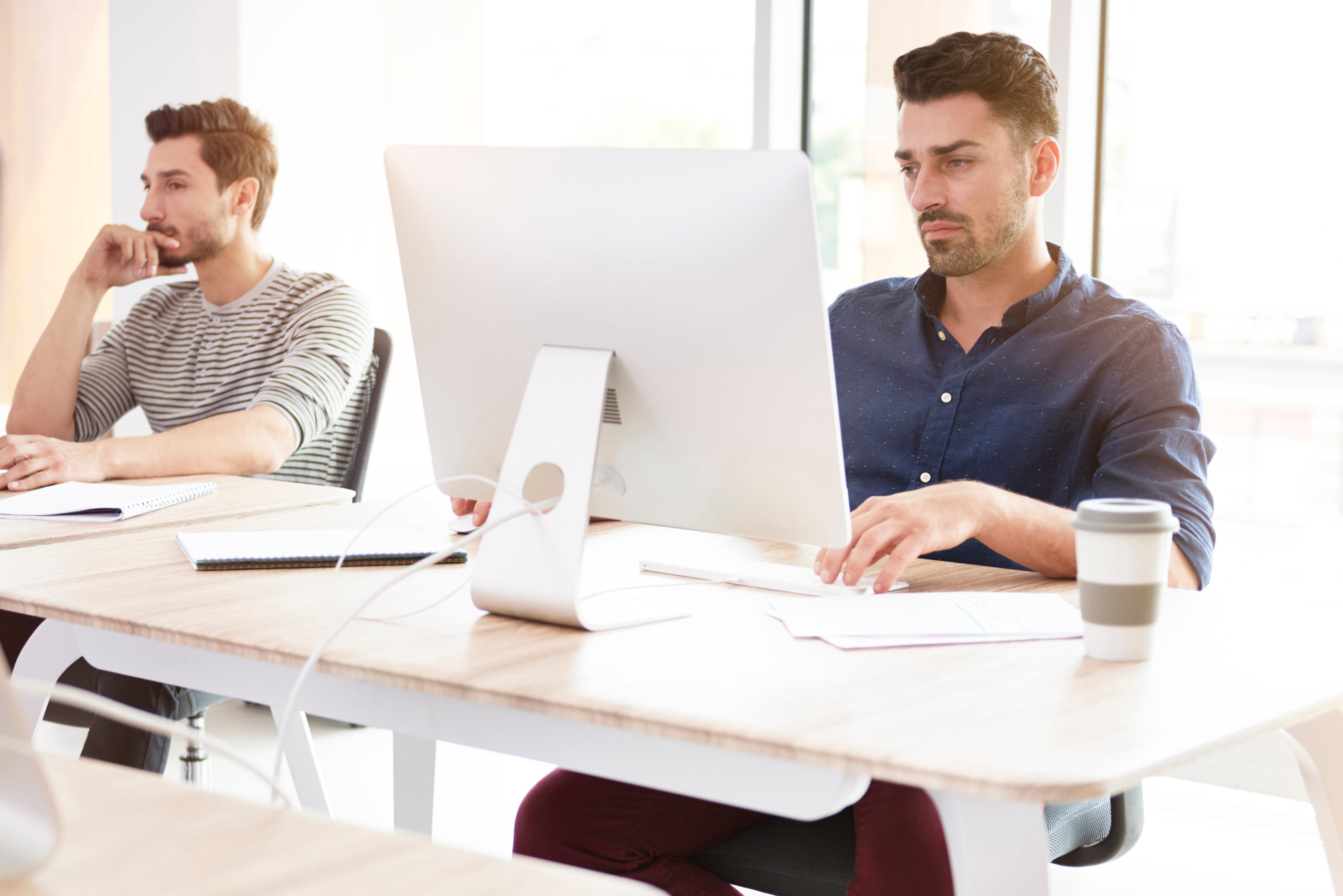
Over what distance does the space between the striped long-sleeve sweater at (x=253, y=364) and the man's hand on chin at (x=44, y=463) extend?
32cm

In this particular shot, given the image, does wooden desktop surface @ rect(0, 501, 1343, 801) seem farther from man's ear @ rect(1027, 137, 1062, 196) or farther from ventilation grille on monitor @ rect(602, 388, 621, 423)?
man's ear @ rect(1027, 137, 1062, 196)

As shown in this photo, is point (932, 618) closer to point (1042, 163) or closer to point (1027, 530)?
point (1027, 530)

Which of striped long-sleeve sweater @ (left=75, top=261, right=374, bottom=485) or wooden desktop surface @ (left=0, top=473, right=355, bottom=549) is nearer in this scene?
wooden desktop surface @ (left=0, top=473, right=355, bottom=549)

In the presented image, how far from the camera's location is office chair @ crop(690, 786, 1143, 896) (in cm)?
114

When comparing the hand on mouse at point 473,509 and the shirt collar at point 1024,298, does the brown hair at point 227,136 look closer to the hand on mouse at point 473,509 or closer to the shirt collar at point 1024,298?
the hand on mouse at point 473,509

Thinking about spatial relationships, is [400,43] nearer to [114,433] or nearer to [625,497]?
[114,433]

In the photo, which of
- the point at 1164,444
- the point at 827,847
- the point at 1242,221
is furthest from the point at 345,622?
the point at 1242,221

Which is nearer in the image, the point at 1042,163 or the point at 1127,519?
the point at 1127,519

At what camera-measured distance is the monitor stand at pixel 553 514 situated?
43.4 inches

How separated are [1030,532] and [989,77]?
77 centimetres

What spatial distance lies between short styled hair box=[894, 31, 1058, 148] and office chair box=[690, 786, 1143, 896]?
98 cm

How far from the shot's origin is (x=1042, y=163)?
1860 millimetres

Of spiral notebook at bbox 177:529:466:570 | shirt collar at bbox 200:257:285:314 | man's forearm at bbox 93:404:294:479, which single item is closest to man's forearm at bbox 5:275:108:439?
shirt collar at bbox 200:257:285:314

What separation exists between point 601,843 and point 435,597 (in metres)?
0.30
